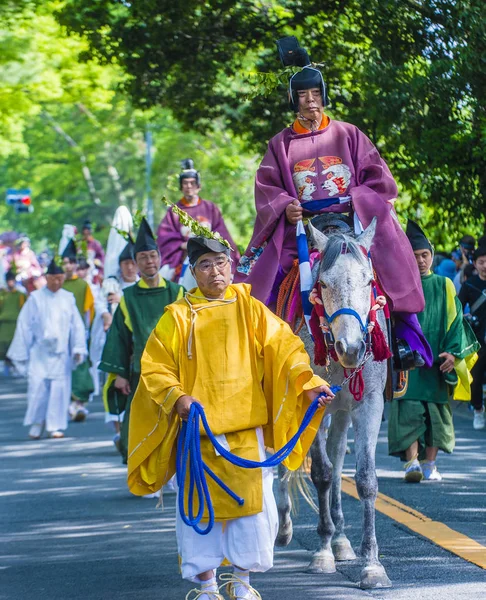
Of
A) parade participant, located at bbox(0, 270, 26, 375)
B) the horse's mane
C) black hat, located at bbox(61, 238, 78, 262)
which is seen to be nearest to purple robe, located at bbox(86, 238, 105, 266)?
parade participant, located at bbox(0, 270, 26, 375)

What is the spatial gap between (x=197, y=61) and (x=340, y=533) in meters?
11.0

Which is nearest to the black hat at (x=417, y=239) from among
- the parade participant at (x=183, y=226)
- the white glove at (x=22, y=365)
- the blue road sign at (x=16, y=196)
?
the parade participant at (x=183, y=226)

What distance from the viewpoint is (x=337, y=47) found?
56.1ft

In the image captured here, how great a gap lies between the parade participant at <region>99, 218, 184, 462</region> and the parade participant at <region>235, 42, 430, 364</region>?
2.54m

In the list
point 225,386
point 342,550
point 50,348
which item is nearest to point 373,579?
point 342,550

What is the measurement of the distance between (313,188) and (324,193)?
0.08m

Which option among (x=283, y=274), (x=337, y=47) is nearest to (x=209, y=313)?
(x=283, y=274)

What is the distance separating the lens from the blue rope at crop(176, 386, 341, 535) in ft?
21.2

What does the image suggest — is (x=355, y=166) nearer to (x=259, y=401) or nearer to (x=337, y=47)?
(x=259, y=401)

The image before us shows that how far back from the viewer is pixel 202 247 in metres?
6.79

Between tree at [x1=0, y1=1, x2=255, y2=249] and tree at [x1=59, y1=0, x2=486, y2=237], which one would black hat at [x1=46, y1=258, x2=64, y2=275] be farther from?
tree at [x1=59, y1=0, x2=486, y2=237]

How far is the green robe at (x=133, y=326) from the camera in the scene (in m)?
10.8

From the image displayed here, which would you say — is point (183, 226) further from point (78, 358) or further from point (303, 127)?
point (303, 127)

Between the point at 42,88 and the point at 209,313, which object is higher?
the point at 42,88
